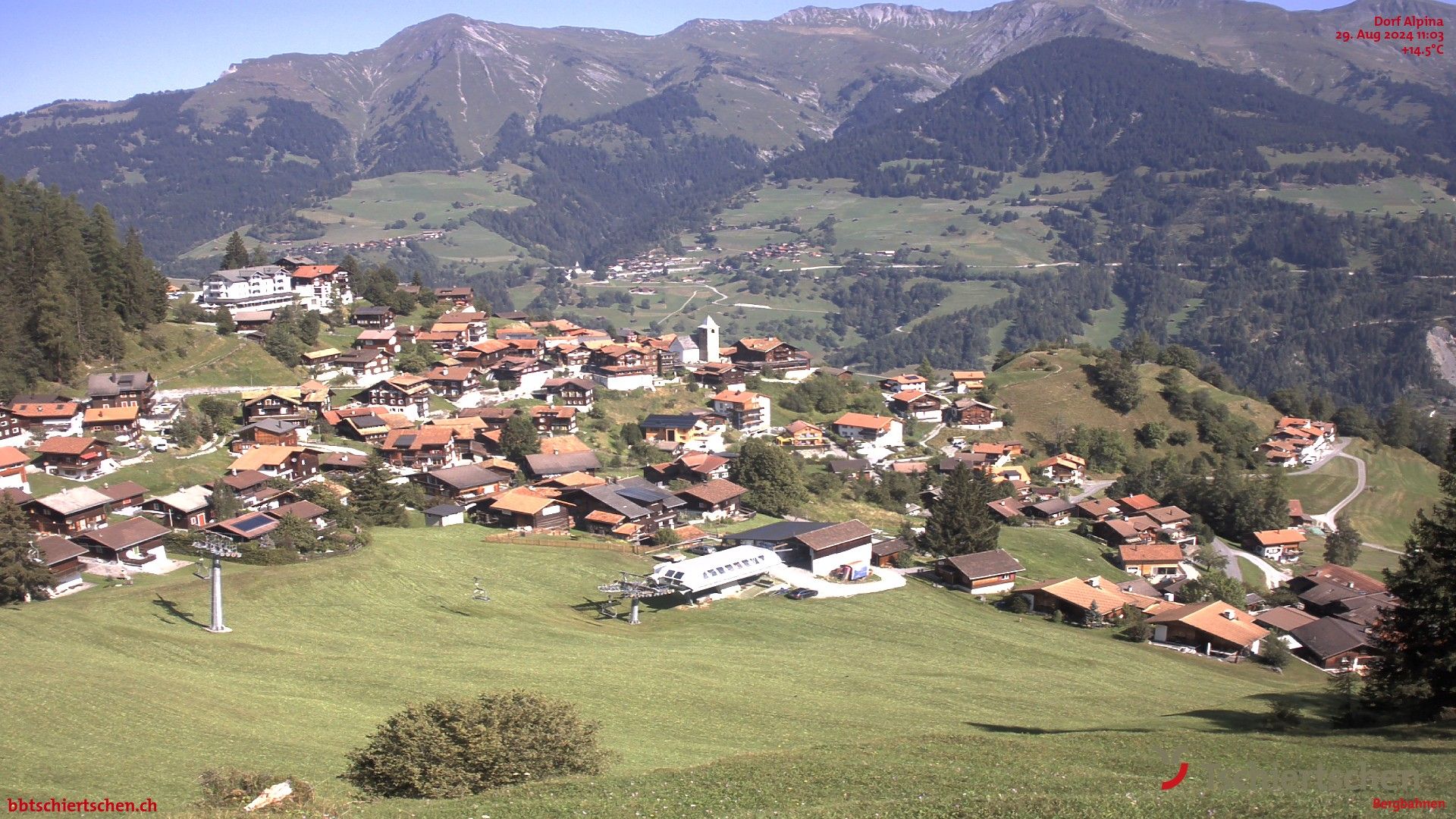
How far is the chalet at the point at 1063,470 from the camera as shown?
73.9 meters

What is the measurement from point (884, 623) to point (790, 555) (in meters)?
8.06

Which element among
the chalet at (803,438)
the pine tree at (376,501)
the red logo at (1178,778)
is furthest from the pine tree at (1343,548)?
the red logo at (1178,778)

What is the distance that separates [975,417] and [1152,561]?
29557 millimetres

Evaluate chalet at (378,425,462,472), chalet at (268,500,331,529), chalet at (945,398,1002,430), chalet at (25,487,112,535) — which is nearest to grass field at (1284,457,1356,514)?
chalet at (945,398,1002,430)

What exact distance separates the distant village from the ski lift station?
9 centimetres

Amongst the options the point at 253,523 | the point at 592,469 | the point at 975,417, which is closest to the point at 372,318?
the point at 592,469

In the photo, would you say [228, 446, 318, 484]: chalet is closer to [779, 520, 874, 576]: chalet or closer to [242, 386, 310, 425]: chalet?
[242, 386, 310, 425]: chalet

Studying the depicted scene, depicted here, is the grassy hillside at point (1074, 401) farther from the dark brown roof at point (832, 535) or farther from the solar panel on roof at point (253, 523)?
the solar panel on roof at point (253, 523)

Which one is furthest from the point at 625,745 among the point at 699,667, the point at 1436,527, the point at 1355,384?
the point at 1355,384

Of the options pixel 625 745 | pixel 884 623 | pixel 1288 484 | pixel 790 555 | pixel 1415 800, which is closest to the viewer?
pixel 1415 800

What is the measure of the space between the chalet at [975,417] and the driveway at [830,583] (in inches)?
1649

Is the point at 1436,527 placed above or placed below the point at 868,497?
above

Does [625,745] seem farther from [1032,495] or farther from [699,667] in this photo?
[1032,495]

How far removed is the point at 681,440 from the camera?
6600 cm
